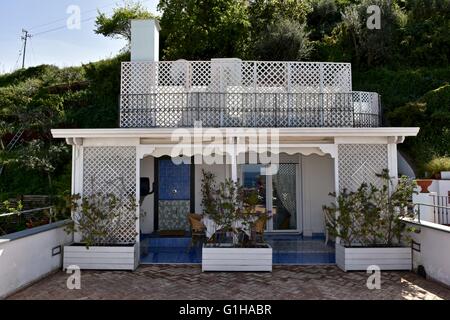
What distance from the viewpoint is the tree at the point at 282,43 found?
20.3m

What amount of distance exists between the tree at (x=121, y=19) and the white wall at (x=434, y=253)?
2185cm

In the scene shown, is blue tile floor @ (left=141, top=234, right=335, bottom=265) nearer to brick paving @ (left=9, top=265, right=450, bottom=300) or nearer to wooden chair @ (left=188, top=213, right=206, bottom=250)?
wooden chair @ (left=188, top=213, right=206, bottom=250)

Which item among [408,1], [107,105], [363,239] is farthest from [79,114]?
[408,1]

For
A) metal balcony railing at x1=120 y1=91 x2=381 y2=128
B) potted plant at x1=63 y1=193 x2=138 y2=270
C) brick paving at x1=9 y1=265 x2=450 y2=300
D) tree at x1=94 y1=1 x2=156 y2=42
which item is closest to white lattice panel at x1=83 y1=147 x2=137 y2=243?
potted plant at x1=63 y1=193 x2=138 y2=270

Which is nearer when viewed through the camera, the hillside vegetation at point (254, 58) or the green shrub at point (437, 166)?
the green shrub at point (437, 166)

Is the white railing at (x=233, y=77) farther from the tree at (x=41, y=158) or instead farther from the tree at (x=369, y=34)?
the tree at (x=369, y=34)

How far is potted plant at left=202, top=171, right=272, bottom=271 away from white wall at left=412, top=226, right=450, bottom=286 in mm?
3155

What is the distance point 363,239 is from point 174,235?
5.57 meters

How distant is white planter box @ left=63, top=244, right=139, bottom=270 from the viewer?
25.3 ft

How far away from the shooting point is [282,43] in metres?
20.3

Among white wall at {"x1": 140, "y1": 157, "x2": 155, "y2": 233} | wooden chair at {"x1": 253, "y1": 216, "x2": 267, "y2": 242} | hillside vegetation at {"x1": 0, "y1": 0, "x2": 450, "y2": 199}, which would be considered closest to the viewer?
wooden chair at {"x1": 253, "y1": 216, "x2": 267, "y2": 242}

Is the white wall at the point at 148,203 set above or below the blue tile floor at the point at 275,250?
above

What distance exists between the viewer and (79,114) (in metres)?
19.7

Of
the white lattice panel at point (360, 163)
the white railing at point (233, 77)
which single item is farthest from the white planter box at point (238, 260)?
the white railing at point (233, 77)
